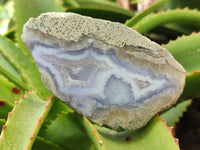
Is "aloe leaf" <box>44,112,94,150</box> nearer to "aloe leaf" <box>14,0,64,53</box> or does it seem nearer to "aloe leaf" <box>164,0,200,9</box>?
"aloe leaf" <box>14,0,64,53</box>

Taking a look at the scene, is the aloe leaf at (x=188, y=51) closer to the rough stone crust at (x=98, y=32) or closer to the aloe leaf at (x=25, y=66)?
the rough stone crust at (x=98, y=32)

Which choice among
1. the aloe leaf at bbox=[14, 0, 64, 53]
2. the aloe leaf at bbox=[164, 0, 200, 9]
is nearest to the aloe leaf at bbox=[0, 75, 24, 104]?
the aloe leaf at bbox=[14, 0, 64, 53]

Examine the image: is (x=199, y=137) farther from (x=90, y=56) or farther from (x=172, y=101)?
(x=90, y=56)

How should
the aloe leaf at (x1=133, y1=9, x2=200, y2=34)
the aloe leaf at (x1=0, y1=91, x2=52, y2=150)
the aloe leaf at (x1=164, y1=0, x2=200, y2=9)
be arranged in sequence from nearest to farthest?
the aloe leaf at (x1=0, y1=91, x2=52, y2=150) < the aloe leaf at (x1=133, y1=9, x2=200, y2=34) < the aloe leaf at (x1=164, y1=0, x2=200, y2=9)

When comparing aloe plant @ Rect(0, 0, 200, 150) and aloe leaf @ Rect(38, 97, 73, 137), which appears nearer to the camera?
aloe plant @ Rect(0, 0, 200, 150)

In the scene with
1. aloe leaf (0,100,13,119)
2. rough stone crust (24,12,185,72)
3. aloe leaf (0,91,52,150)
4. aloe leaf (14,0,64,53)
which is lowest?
aloe leaf (0,100,13,119)

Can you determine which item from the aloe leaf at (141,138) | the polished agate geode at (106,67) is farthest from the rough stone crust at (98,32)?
the aloe leaf at (141,138)

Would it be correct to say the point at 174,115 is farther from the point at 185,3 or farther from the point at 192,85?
the point at 185,3
